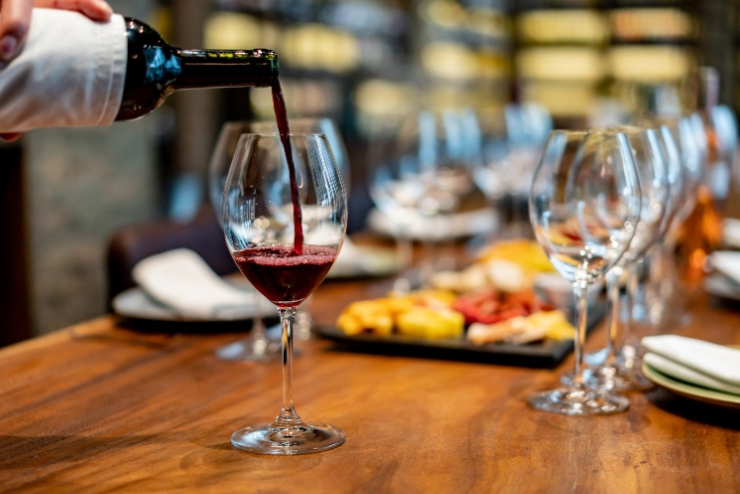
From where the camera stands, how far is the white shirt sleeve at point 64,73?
0.81 m

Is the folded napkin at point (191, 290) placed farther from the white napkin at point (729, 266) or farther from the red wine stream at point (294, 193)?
the white napkin at point (729, 266)

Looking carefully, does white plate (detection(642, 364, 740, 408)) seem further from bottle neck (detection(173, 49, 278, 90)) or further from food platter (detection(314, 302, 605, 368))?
bottle neck (detection(173, 49, 278, 90))

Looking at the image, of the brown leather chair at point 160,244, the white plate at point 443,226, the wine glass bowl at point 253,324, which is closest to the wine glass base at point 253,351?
the wine glass bowl at point 253,324

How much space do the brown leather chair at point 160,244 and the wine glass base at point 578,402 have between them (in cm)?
89

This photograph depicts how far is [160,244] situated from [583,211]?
3.20ft

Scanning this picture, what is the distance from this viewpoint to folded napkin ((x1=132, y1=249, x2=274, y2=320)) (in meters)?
1.44

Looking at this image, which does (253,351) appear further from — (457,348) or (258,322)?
(457,348)

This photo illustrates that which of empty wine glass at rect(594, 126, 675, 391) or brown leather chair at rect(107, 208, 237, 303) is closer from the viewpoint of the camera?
empty wine glass at rect(594, 126, 675, 391)

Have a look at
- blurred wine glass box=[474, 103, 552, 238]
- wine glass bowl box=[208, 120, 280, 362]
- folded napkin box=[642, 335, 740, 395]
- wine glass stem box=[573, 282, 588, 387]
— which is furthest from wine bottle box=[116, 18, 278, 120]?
blurred wine glass box=[474, 103, 552, 238]

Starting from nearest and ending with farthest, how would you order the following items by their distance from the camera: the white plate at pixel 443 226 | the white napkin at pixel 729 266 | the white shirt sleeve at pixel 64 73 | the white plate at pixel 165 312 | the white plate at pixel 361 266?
the white shirt sleeve at pixel 64 73 < the white plate at pixel 165 312 < the white napkin at pixel 729 266 < the white plate at pixel 361 266 < the white plate at pixel 443 226

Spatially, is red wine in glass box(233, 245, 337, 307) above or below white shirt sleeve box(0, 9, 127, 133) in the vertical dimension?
below

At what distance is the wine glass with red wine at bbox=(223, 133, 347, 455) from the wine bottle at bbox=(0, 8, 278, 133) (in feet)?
0.23

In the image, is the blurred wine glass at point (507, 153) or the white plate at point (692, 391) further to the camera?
the blurred wine glass at point (507, 153)

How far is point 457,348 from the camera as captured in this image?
1287 millimetres
